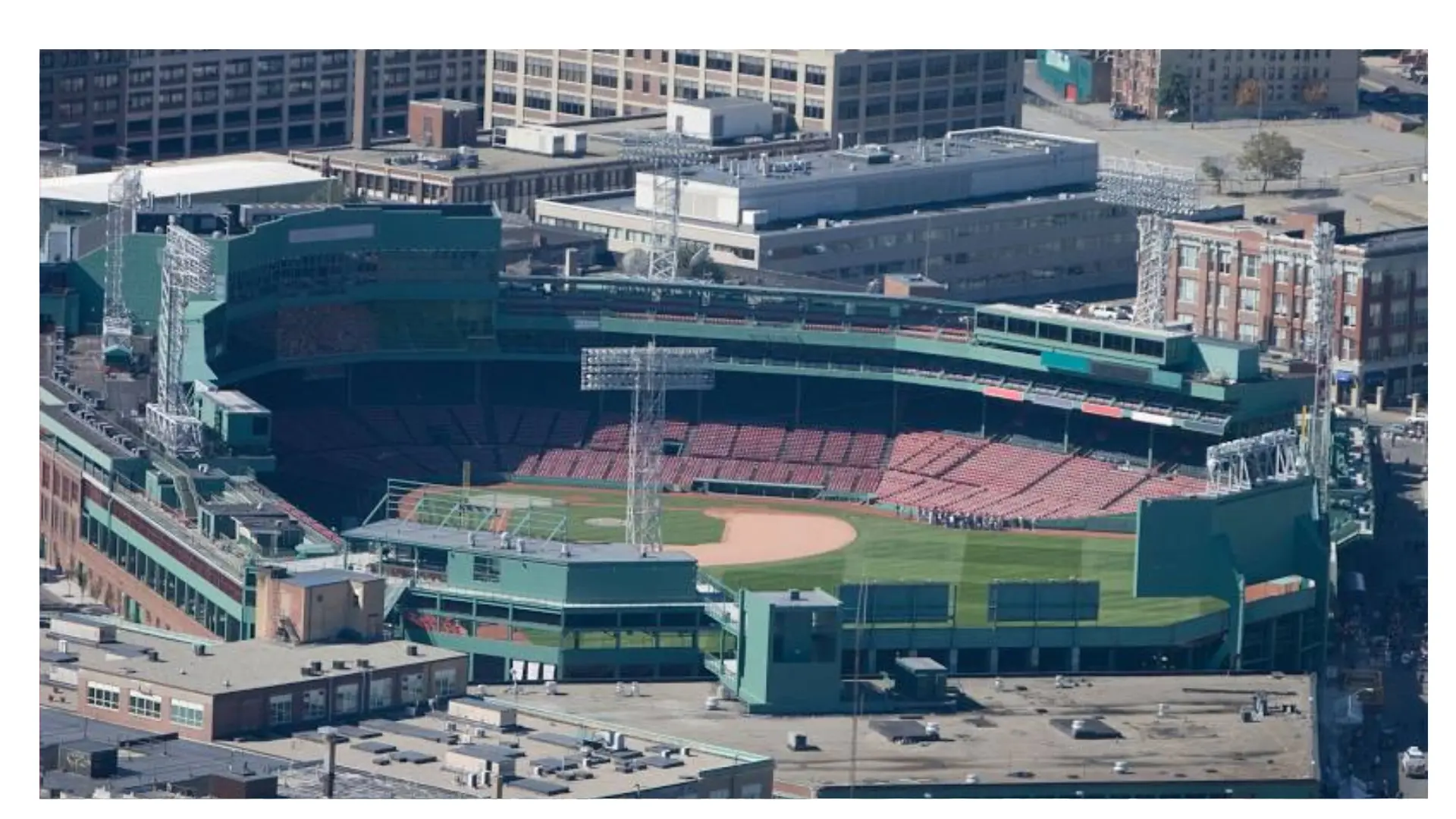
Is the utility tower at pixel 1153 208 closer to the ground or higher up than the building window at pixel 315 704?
higher up

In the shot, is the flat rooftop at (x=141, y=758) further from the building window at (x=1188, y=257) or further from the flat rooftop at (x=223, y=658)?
the building window at (x=1188, y=257)

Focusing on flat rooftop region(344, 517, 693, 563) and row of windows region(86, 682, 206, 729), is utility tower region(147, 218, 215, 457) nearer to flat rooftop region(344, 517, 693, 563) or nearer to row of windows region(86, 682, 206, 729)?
flat rooftop region(344, 517, 693, 563)

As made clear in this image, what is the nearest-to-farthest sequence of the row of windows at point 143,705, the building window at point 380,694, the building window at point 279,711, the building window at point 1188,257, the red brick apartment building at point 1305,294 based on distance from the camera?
the row of windows at point 143,705
the building window at point 279,711
the building window at point 380,694
the red brick apartment building at point 1305,294
the building window at point 1188,257

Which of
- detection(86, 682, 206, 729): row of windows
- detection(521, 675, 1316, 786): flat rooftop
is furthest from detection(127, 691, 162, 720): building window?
detection(521, 675, 1316, 786): flat rooftop

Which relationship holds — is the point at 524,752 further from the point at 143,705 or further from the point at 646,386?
the point at 646,386

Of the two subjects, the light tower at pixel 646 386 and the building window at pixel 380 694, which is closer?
the building window at pixel 380 694

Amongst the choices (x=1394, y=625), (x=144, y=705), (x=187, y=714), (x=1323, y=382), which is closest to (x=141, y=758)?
(x=187, y=714)

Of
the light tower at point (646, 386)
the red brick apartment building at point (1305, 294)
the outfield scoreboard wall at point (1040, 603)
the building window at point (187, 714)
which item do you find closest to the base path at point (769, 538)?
the light tower at point (646, 386)

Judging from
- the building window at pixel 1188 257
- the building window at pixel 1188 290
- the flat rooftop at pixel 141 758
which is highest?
the building window at pixel 1188 257
